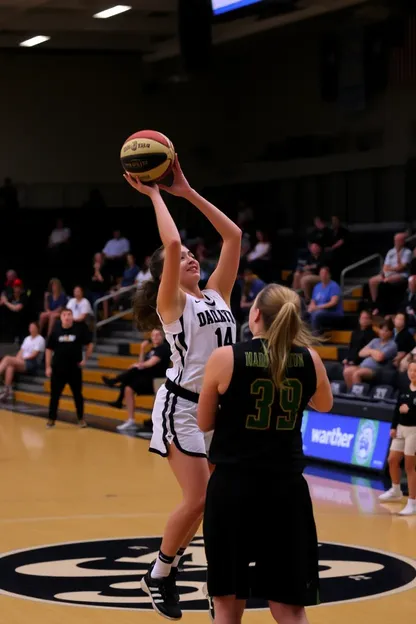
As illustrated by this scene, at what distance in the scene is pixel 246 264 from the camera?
21047 millimetres

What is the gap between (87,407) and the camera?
19.4 meters

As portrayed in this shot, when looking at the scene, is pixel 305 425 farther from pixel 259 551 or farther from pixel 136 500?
pixel 259 551

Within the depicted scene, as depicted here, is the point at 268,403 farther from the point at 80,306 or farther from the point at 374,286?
the point at 80,306

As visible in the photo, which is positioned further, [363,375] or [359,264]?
[359,264]

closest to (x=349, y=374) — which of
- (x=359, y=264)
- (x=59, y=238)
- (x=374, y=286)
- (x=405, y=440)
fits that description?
(x=374, y=286)

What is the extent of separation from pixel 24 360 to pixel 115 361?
6.36 feet

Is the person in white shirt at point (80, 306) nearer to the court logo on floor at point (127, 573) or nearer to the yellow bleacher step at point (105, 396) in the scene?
the yellow bleacher step at point (105, 396)

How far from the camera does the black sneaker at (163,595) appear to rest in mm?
5793

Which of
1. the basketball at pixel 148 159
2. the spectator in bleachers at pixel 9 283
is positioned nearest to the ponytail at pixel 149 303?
the basketball at pixel 148 159

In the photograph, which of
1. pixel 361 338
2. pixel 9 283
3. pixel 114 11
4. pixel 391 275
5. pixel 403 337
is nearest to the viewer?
pixel 403 337

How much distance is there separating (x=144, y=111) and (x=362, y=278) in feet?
38.1

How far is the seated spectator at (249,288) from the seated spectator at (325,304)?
3.66 ft

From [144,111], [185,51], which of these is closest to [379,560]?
[185,51]

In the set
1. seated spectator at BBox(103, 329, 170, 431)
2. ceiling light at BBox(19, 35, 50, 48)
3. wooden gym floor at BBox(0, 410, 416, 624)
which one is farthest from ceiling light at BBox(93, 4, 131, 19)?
wooden gym floor at BBox(0, 410, 416, 624)
